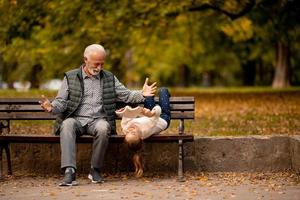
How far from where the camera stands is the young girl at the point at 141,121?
295 inches

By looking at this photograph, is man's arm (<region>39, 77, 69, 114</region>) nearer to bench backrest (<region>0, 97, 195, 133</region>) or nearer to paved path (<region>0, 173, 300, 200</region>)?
bench backrest (<region>0, 97, 195, 133</region>)

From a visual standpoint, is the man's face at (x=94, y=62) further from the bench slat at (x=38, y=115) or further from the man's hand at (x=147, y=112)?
the bench slat at (x=38, y=115)

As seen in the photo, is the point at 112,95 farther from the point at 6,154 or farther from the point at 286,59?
the point at 286,59

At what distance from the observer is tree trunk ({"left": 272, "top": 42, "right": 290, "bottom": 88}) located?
28812 millimetres

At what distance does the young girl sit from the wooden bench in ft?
0.43

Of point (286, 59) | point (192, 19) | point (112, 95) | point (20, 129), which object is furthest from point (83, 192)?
point (286, 59)

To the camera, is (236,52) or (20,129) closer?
(20,129)

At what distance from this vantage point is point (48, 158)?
27.8 ft

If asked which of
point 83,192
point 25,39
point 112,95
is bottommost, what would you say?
point 83,192

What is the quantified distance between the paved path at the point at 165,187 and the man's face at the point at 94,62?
1.30 meters

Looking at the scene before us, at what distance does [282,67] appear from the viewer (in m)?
29.1

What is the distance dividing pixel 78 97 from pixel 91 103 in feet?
0.56

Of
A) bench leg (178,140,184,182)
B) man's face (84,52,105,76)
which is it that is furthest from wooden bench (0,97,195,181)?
man's face (84,52,105,76)

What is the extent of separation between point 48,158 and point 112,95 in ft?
4.26
